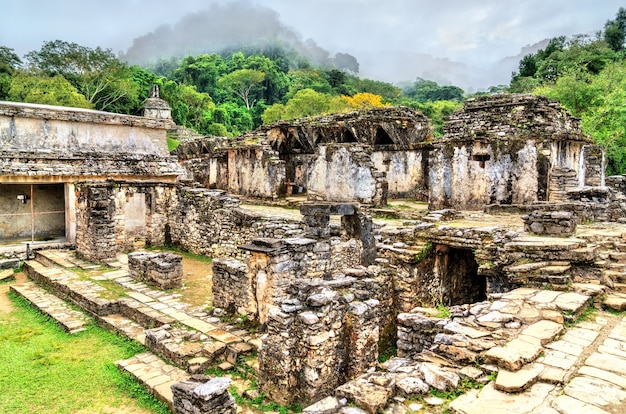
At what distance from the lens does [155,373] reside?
6.29 metres

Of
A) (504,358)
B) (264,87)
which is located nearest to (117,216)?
(504,358)

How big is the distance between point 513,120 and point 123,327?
444 inches

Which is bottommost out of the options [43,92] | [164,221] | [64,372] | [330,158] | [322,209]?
[64,372]

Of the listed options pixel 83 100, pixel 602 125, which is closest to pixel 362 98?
pixel 602 125

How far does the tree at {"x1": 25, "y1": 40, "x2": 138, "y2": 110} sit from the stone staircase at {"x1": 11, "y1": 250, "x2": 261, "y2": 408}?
2781 centimetres

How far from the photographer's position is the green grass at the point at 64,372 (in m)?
5.71

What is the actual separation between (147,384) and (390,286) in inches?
158

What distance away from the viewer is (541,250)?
20.1 feet

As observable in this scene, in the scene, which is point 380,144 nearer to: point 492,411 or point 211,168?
point 211,168

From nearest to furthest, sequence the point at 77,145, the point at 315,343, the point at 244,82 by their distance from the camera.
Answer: the point at 315,343 → the point at 77,145 → the point at 244,82

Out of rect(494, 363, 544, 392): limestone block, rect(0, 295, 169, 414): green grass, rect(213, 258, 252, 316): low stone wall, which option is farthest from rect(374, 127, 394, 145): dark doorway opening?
rect(494, 363, 544, 392): limestone block

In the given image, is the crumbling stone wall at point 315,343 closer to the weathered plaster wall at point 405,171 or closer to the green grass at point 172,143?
the weathered plaster wall at point 405,171

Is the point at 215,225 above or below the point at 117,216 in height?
below

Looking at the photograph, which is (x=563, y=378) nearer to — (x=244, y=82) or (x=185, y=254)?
(x=185, y=254)
